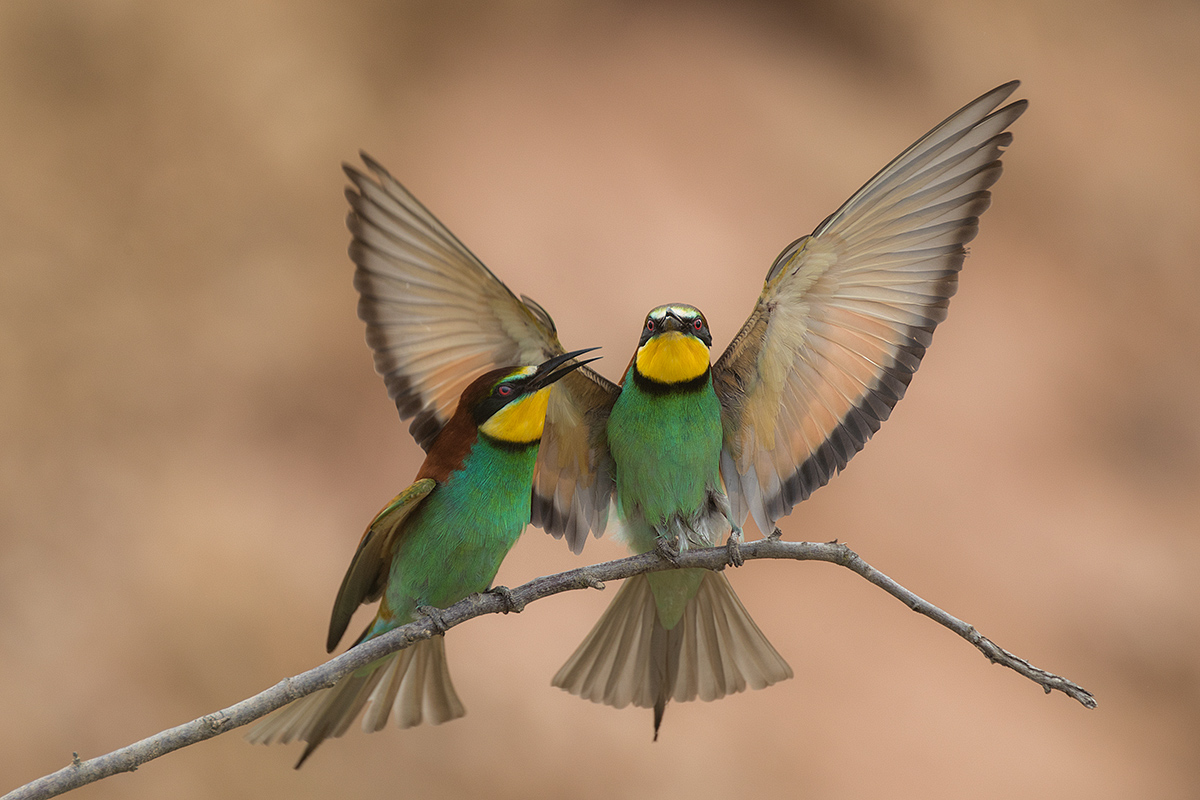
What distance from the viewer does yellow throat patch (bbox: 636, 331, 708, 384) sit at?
3.93 feet

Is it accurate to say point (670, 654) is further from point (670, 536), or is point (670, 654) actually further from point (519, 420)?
point (519, 420)

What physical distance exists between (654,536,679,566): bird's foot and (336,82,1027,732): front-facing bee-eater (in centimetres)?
1

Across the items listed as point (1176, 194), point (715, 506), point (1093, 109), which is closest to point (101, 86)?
point (715, 506)

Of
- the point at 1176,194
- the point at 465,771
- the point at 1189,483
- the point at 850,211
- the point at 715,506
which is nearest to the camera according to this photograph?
the point at 850,211

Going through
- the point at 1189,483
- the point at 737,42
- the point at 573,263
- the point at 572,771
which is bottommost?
the point at 572,771

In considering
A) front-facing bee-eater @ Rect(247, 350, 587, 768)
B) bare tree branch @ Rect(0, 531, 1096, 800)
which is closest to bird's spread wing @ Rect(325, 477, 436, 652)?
front-facing bee-eater @ Rect(247, 350, 587, 768)

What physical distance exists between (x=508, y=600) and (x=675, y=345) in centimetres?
37

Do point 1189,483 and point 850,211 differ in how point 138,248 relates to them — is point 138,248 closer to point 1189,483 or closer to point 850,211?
point 850,211

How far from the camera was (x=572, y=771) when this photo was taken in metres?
2.48

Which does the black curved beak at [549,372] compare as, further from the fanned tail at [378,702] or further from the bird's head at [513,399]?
the fanned tail at [378,702]

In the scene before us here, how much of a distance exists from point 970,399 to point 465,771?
1.89 meters

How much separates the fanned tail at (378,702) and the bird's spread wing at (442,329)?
0.87 feet

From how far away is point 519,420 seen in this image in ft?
3.81

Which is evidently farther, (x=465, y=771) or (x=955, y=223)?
(x=465, y=771)
